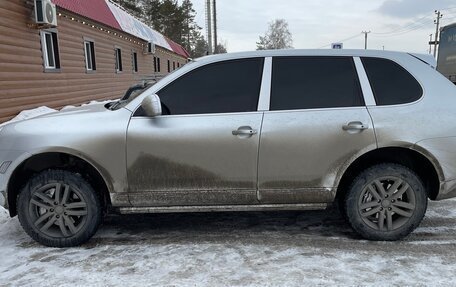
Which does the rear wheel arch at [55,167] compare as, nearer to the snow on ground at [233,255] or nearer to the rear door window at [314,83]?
the snow on ground at [233,255]

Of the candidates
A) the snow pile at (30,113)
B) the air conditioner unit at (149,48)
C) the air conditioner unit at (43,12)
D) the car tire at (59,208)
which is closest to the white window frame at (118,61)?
the air conditioner unit at (149,48)

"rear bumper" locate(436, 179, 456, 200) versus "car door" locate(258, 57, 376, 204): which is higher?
"car door" locate(258, 57, 376, 204)

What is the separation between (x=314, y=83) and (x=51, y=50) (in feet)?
33.4

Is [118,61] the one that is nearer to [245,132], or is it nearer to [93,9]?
[93,9]

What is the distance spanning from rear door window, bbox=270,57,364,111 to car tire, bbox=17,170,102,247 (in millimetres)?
1924

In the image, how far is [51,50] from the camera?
1154 cm

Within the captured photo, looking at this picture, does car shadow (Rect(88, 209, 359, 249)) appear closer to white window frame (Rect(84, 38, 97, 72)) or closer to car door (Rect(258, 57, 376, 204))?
car door (Rect(258, 57, 376, 204))

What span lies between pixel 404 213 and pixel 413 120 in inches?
34.3

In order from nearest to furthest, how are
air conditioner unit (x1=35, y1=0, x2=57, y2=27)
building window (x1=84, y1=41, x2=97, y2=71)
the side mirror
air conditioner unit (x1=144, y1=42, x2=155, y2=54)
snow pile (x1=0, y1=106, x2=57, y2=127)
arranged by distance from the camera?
the side mirror < snow pile (x1=0, y1=106, x2=57, y2=127) < air conditioner unit (x1=35, y1=0, x2=57, y2=27) < building window (x1=84, y1=41, x2=97, y2=71) < air conditioner unit (x1=144, y1=42, x2=155, y2=54)

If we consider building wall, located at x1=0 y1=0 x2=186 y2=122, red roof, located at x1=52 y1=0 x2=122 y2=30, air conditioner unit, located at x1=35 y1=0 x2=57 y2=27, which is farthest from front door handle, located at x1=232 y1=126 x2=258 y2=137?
red roof, located at x1=52 y1=0 x2=122 y2=30

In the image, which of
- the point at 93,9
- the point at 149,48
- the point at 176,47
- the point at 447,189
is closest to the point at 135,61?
the point at 149,48

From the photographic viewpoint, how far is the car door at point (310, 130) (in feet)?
11.5

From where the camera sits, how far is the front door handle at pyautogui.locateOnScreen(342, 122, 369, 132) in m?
3.50

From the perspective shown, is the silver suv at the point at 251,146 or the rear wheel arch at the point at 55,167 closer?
the silver suv at the point at 251,146
